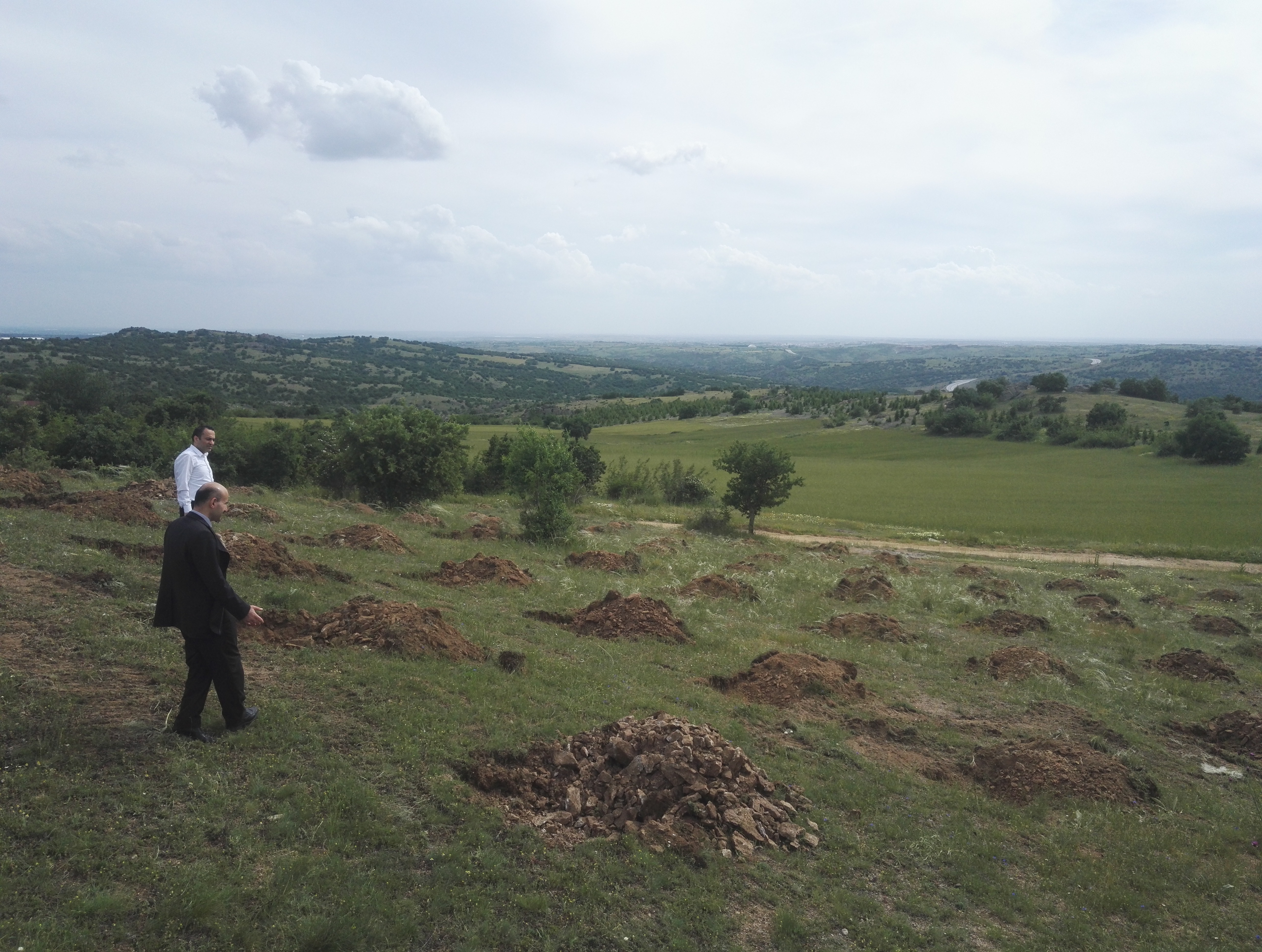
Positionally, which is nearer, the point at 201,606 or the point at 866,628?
the point at 201,606

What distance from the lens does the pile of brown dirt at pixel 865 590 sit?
2325 centimetres

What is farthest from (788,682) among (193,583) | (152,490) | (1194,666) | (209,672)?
(152,490)

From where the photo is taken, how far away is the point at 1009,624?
68.4 feet

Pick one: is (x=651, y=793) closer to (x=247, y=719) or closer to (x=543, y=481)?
(x=247, y=719)

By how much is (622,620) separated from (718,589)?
6955mm

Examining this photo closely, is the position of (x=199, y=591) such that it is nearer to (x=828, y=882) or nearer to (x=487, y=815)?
(x=487, y=815)

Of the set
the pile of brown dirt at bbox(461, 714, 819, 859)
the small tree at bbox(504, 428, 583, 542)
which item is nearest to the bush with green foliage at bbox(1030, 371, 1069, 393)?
the small tree at bbox(504, 428, 583, 542)

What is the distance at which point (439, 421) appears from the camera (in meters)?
34.8

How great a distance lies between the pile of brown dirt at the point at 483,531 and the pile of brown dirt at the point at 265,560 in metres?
9.60

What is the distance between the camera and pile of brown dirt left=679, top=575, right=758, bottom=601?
2186 cm

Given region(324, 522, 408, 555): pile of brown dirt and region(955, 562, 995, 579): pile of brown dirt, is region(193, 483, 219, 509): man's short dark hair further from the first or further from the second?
region(955, 562, 995, 579): pile of brown dirt

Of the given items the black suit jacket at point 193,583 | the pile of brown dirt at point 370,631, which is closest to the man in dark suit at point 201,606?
the black suit jacket at point 193,583

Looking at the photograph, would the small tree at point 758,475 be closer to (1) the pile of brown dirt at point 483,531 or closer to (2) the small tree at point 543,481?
(2) the small tree at point 543,481

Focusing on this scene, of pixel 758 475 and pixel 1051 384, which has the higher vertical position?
pixel 1051 384
